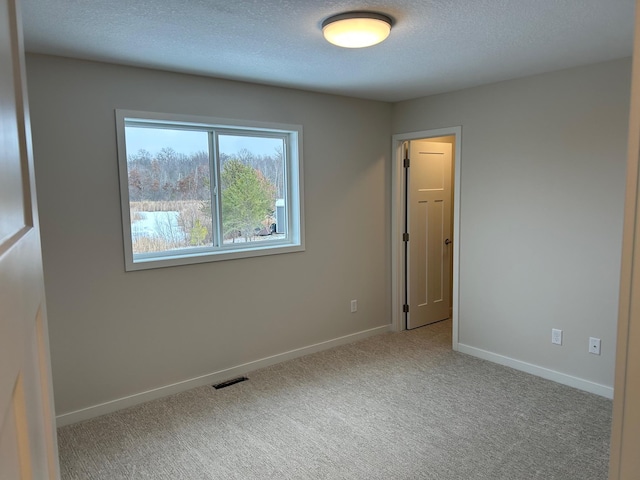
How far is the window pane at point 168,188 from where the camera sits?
3.30 metres

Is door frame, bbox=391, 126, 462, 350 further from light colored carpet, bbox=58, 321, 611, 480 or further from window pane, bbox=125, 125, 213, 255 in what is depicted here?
window pane, bbox=125, 125, 213, 255

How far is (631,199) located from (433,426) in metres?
2.56

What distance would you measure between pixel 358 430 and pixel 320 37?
2.45 m

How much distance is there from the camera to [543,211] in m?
3.55

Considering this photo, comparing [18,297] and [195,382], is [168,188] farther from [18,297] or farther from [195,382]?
[18,297]

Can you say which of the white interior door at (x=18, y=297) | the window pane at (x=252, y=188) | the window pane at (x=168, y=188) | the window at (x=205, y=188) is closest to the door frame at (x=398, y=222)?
the window at (x=205, y=188)

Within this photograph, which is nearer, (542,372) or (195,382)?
(195,382)

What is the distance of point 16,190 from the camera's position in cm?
56

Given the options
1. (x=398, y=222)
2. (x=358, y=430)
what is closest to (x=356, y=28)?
(x=358, y=430)

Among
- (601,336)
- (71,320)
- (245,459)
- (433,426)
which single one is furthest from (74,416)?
(601,336)

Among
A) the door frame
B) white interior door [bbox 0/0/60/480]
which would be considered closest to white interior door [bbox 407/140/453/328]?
the door frame

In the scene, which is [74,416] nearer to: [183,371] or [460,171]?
[183,371]

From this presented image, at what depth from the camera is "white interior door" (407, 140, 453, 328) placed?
4.82 m

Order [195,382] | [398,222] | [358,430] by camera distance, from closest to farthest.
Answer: [358,430], [195,382], [398,222]
